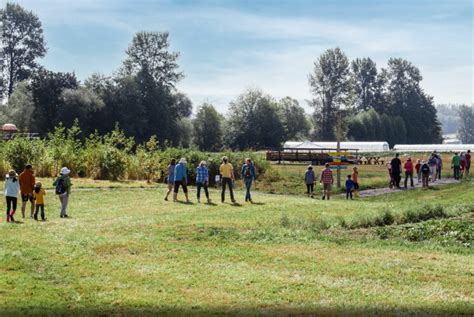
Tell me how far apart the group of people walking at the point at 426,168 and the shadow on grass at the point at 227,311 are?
30020 millimetres

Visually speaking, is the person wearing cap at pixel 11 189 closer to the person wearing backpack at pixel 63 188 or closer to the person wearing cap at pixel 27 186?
the person wearing cap at pixel 27 186

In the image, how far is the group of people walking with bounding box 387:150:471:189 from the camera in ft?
126

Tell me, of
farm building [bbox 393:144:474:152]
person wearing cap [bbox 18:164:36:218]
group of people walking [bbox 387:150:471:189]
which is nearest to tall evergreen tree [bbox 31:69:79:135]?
group of people walking [bbox 387:150:471:189]

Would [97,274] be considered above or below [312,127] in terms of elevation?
below

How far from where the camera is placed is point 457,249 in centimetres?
1493

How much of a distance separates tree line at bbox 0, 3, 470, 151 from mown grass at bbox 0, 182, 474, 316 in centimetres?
5336

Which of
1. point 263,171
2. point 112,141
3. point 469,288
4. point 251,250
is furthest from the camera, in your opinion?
point 263,171

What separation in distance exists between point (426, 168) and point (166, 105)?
184ft

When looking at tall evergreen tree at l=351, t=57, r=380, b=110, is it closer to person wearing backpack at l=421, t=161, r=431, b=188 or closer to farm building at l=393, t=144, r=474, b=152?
farm building at l=393, t=144, r=474, b=152

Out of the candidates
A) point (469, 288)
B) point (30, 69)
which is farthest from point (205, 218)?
point (30, 69)

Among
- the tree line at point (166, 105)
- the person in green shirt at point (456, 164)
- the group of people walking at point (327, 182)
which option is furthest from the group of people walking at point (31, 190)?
the tree line at point (166, 105)

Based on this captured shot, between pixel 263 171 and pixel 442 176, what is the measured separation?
13650 mm

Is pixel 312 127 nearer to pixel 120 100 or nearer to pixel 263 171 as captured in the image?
pixel 120 100

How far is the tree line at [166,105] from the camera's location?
79250 mm
